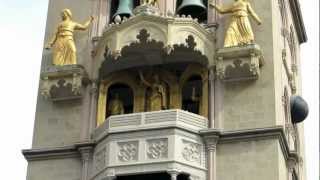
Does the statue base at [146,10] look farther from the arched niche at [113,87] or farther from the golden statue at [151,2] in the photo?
the arched niche at [113,87]

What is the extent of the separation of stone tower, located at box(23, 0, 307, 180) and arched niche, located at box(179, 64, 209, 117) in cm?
3

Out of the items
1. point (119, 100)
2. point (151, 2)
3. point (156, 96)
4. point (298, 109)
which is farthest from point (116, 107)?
point (298, 109)

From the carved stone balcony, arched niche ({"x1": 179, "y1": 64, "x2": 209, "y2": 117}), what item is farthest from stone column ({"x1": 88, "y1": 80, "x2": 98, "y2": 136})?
arched niche ({"x1": 179, "y1": 64, "x2": 209, "y2": 117})

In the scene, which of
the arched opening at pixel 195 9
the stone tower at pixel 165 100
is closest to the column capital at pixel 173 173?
the stone tower at pixel 165 100

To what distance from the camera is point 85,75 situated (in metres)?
27.1

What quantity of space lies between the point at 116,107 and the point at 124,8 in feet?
11.2

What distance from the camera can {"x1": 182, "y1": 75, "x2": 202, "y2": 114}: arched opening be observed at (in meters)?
26.6

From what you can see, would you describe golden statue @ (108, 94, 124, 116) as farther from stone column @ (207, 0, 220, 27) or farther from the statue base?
stone column @ (207, 0, 220, 27)

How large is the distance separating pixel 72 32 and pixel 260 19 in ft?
19.5

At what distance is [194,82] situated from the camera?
88.6 feet

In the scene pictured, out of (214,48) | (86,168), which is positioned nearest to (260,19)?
(214,48)

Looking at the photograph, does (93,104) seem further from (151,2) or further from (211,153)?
(211,153)

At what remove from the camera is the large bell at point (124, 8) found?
28.0 m

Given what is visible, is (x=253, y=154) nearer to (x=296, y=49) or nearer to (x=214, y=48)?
(x=214, y=48)
